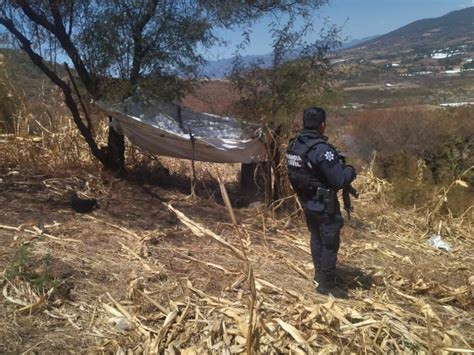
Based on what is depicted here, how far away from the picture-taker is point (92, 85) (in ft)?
24.7

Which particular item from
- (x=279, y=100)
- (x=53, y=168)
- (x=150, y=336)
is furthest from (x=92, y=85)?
(x=150, y=336)

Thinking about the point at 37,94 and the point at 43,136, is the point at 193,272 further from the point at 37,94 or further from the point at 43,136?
the point at 37,94

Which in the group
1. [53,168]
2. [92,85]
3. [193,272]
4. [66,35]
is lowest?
[193,272]

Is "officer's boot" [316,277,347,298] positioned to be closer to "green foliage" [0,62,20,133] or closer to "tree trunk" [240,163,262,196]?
"tree trunk" [240,163,262,196]

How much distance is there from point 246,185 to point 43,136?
3236 millimetres

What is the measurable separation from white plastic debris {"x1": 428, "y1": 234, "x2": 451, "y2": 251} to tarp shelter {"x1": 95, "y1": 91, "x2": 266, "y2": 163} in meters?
2.46

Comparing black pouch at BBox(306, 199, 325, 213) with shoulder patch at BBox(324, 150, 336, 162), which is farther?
black pouch at BBox(306, 199, 325, 213)

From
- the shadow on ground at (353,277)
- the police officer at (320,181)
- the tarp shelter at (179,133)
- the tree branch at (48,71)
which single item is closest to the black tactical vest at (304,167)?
the police officer at (320,181)

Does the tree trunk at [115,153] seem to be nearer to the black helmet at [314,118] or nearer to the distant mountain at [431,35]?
the black helmet at [314,118]

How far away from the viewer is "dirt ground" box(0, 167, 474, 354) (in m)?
3.99

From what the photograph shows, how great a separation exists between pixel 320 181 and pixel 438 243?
3.41 meters

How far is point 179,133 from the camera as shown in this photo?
Result: 7418 millimetres

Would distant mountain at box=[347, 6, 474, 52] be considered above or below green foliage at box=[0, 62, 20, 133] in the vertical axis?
below

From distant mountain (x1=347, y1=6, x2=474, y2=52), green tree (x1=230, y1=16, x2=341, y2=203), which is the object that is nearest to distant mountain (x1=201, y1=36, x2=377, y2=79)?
green tree (x1=230, y1=16, x2=341, y2=203)
